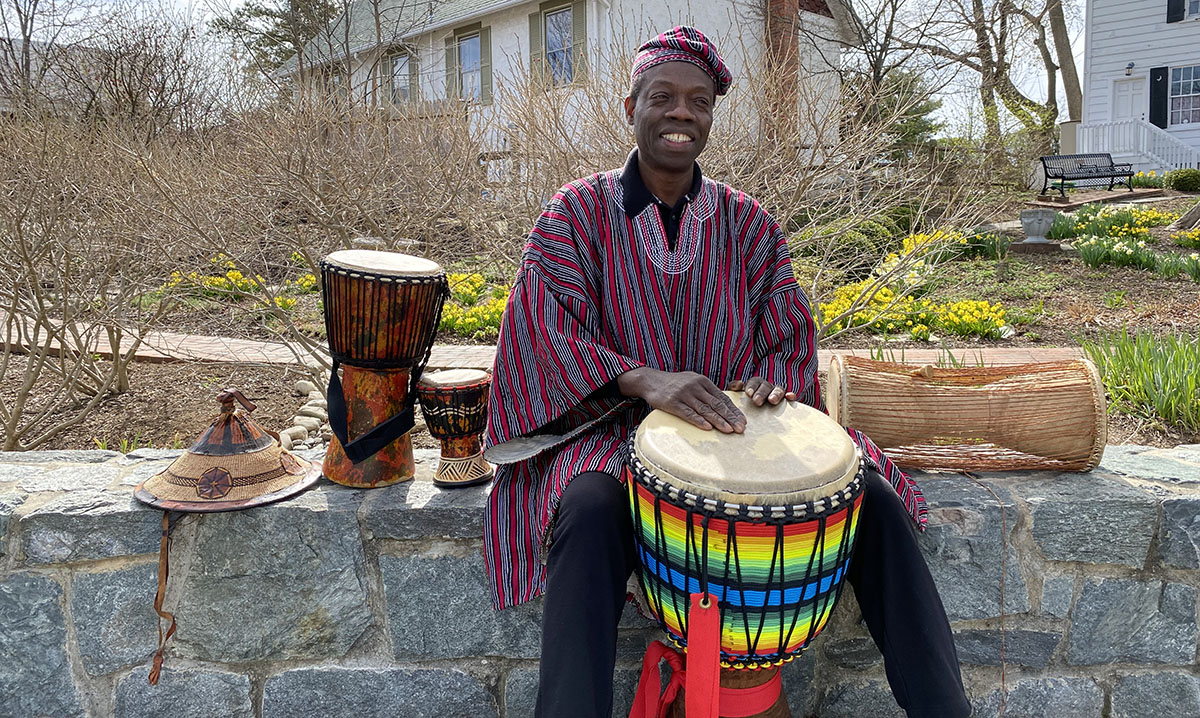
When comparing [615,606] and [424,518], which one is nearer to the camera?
[615,606]

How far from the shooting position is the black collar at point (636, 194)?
2.21m

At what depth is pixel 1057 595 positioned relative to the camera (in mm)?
2223

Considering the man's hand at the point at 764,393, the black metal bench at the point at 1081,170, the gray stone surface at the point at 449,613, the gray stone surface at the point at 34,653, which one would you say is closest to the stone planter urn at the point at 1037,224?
the black metal bench at the point at 1081,170

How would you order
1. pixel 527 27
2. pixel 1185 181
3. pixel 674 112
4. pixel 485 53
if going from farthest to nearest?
pixel 485 53 < pixel 1185 181 < pixel 527 27 < pixel 674 112

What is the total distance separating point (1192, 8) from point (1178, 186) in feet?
16.8

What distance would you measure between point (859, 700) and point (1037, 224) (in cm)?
852

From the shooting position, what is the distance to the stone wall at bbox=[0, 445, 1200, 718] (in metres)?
2.18

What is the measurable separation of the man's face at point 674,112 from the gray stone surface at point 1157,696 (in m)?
1.78

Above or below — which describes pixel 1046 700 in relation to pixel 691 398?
below

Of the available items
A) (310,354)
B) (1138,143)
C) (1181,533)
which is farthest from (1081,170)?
(1181,533)

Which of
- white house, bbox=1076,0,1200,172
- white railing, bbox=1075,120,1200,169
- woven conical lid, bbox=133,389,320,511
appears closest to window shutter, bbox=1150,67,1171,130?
A: white house, bbox=1076,0,1200,172

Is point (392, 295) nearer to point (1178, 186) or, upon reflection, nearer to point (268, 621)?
point (268, 621)

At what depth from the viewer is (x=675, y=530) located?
169 centimetres

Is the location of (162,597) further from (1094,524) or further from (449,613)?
(1094,524)
